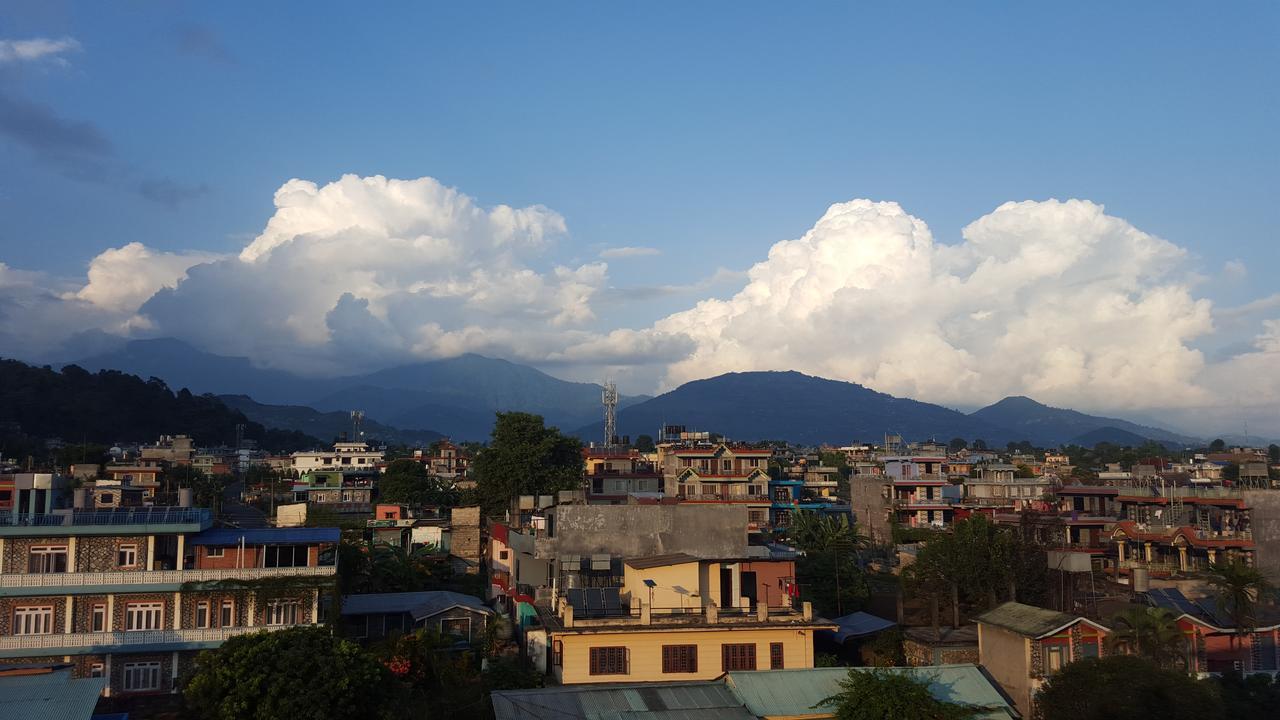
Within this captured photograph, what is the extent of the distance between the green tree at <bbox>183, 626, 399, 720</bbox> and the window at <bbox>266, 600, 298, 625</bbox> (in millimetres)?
6436

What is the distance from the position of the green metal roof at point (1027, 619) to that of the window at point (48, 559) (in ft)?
99.5

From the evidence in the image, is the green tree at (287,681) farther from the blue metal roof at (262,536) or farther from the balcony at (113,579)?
the blue metal roof at (262,536)

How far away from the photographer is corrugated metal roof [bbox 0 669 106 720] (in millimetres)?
20875

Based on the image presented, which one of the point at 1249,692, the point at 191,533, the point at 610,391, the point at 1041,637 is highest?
the point at 610,391

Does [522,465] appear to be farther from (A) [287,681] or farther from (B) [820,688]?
(B) [820,688]

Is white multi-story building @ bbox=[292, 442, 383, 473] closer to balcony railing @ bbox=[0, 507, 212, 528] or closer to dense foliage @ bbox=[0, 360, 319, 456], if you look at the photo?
dense foliage @ bbox=[0, 360, 319, 456]

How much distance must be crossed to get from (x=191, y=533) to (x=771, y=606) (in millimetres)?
20193

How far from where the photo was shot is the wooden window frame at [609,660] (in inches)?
1083

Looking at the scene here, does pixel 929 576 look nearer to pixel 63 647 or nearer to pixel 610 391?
pixel 63 647

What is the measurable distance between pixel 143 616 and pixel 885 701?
80.5ft

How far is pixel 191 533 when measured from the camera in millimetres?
32062

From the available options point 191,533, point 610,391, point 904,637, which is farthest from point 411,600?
point 610,391

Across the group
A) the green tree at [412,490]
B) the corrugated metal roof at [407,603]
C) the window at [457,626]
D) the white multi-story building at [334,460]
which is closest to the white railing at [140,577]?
the corrugated metal roof at [407,603]

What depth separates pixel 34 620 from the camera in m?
30.7
